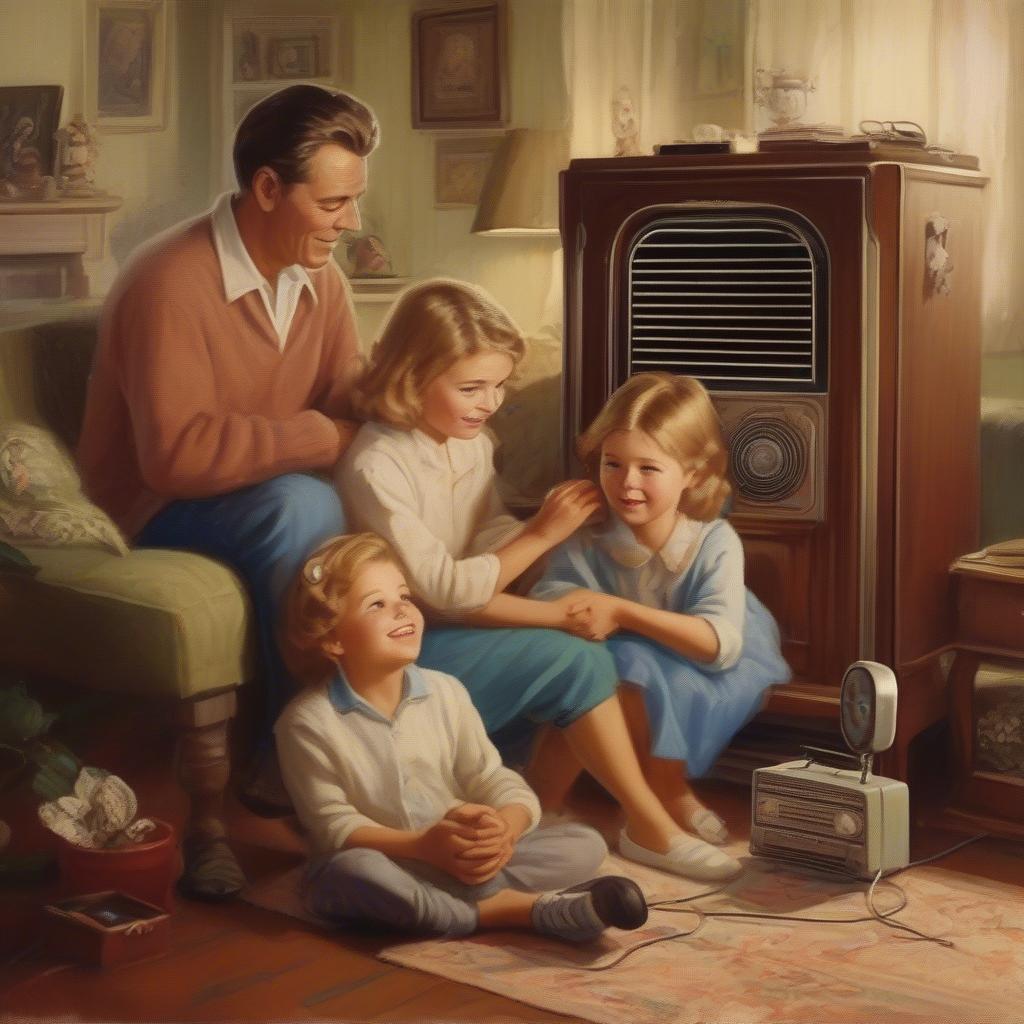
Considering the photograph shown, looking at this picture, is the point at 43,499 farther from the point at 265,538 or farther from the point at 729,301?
the point at 729,301

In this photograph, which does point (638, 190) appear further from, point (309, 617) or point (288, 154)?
point (309, 617)

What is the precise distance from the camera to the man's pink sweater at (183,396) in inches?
115

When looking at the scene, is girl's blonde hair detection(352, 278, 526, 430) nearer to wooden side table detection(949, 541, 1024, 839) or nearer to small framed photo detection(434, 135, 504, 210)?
small framed photo detection(434, 135, 504, 210)

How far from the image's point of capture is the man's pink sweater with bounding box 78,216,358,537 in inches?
115

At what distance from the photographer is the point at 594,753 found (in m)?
A: 3.04

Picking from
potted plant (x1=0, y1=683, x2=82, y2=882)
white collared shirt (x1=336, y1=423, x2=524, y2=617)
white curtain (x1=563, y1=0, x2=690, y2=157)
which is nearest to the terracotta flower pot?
potted plant (x1=0, y1=683, x2=82, y2=882)

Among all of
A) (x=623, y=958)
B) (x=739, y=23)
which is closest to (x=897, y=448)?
(x=739, y=23)

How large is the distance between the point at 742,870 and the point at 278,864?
891 millimetres

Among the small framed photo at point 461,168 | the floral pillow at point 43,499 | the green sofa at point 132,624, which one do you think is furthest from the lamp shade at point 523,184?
the floral pillow at point 43,499

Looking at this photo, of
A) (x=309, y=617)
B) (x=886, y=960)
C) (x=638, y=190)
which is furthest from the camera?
(x=638, y=190)

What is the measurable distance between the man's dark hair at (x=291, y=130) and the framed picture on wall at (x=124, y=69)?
18 cm

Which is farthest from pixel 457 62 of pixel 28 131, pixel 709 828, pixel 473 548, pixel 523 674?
pixel 709 828

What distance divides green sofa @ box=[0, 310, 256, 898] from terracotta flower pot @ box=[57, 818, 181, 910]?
0.08m

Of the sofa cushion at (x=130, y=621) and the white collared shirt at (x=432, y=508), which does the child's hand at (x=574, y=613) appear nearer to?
the white collared shirt at (x=432, y=508)
